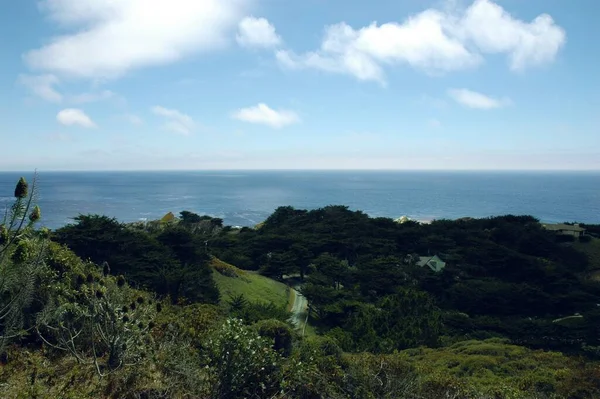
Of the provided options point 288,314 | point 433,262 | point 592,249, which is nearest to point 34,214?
point 288,314

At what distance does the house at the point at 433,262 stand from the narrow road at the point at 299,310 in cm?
1099

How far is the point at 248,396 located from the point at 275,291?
18224 millimetres

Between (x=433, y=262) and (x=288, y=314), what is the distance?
17505 millimetres

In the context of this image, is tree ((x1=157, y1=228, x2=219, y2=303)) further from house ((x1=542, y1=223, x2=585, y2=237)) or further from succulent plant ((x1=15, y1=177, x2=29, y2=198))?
house ((x1=542, y1=223, x2=585, y2=237))

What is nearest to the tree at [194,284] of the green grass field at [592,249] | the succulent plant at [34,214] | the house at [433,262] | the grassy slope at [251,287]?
the grassy slope at [251,287]

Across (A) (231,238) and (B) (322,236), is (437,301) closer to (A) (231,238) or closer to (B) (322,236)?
(B) (322,236)

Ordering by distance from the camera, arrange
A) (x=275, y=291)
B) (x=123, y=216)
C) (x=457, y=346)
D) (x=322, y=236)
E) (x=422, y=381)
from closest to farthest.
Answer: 1. (x=422, y=381)
2. (x=457, y=346)
3. (x=275, y=291)
4. (x=322, y=236)
5. (x=123, y=216)

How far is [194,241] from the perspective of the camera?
27.0 m

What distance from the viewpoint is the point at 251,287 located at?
25.8m

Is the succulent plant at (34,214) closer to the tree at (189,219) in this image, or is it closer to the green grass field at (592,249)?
the green grass field at (592,249)

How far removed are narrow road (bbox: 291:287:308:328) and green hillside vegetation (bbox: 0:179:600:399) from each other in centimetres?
127

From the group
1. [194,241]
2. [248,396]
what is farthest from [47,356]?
[194,241]

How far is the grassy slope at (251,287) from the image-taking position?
955 inches

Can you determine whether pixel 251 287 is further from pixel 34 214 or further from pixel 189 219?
pixel 189 219
